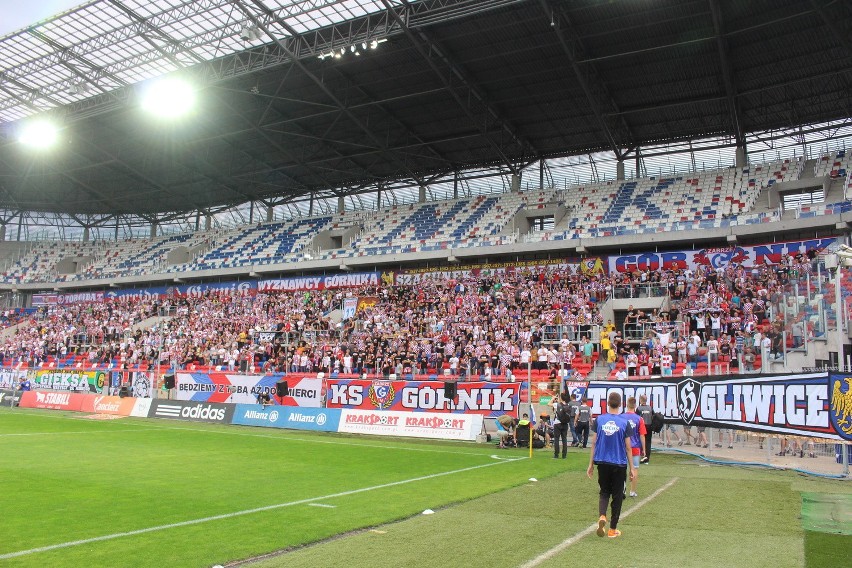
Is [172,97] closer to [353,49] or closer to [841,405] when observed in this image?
[353,49]

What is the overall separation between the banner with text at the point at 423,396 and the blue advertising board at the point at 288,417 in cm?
226

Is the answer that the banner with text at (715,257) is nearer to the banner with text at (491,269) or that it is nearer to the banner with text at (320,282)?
the banner with text at (491,269)

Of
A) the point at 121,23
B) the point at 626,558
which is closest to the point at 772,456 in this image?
the point at 626,558

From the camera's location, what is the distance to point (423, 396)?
27.1 metres

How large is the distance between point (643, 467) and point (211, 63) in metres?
33.3

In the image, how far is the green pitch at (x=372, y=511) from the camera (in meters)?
8.08

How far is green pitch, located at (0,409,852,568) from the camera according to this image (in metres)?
8.08

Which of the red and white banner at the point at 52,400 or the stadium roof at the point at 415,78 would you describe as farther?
the red and white banner at the point at 52,400

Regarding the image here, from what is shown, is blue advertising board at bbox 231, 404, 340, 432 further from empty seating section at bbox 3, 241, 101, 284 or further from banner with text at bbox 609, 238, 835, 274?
empty seating section at bbox 3, 241, 101, 284

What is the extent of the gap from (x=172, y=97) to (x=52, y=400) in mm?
18160

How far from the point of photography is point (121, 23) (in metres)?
36.9

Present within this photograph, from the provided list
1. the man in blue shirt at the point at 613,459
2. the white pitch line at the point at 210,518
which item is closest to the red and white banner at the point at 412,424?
the white pitch line at the point at 210,518

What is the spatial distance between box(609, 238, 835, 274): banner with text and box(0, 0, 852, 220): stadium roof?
8281mm

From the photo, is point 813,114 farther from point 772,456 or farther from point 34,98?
point 34,98
